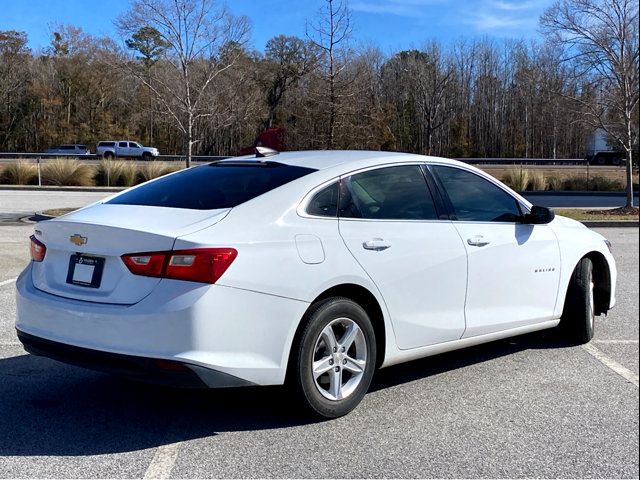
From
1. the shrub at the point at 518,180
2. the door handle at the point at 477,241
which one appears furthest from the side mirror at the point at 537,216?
the shrub at the point at 518,180

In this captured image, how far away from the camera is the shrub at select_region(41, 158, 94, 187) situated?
29.7 metres

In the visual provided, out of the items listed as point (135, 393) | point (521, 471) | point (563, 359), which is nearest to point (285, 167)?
point (135, 393)

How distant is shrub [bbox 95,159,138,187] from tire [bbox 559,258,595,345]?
2638 cm

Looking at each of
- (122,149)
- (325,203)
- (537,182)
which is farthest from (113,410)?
(122,149)

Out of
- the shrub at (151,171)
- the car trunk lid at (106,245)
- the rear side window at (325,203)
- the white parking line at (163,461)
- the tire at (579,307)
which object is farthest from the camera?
the shrub at (151,171)

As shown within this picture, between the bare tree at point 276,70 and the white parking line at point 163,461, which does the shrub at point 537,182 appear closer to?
the bare tree at point 276,70

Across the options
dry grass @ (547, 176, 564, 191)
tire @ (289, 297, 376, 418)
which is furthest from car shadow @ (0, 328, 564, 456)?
dry grass @ (547, 176, 564, 191)

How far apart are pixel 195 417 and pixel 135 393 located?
0.67 m

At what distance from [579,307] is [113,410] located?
12.4 feet

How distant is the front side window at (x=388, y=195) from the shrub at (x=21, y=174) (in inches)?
1134

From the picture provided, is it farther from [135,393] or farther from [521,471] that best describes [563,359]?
[135,393]

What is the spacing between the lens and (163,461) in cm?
365

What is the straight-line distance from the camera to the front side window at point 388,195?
4496mm

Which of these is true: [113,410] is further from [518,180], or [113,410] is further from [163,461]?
[518,180]
